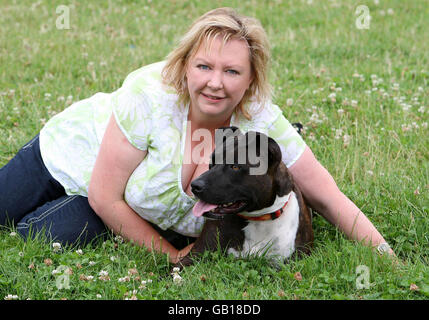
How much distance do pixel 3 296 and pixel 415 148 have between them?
11.7 ft

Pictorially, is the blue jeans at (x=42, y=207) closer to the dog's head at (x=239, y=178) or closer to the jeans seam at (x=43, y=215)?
the jeans seam at (x=43, y=215)

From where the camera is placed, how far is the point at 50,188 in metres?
4.62

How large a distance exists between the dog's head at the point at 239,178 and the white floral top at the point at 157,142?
1.27ft

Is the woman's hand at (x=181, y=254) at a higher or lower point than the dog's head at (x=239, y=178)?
lower

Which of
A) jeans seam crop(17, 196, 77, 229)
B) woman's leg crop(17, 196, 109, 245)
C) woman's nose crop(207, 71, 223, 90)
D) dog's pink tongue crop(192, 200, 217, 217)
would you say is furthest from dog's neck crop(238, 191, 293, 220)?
jeans seam crop(17, 196, 77, 229)

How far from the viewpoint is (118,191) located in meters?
4.14

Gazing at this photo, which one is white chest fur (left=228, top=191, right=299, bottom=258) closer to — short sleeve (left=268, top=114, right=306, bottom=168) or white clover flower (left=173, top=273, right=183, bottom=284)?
short sleeve (left=268, top=114, right=306, bottom=168)

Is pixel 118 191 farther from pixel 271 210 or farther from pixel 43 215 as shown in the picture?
pixel 271 210

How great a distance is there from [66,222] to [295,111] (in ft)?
8.92

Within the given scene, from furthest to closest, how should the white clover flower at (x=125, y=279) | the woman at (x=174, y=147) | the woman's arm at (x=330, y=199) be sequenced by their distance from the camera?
the woman's arm at (x=330, y=199)
the woman at (x=174, y=147)
the white clover flower at (x=125, y=279)

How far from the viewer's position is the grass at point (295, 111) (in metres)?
3.61

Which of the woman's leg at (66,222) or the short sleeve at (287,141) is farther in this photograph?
the woman's leg at (66,222)

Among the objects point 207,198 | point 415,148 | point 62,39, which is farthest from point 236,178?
point 62,39

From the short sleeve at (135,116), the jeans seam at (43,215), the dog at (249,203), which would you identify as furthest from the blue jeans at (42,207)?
the short sleeve at (135,116)
